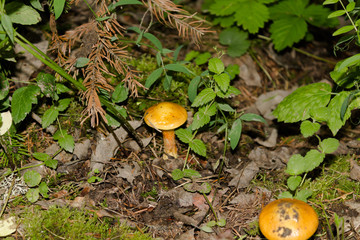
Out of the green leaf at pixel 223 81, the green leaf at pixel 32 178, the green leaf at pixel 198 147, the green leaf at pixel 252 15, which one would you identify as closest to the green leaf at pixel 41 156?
the green leaf at pixel 32 178

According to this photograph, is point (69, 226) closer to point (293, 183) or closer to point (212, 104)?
point (212, 104)

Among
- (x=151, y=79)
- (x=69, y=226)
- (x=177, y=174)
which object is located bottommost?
(x=69, y=226)

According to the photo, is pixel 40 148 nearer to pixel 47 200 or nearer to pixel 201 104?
pixel 47 200

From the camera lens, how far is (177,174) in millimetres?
3254

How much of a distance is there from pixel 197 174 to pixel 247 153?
718 millimetres

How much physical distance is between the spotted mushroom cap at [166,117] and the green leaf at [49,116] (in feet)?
2.92

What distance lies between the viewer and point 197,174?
10.8 feet

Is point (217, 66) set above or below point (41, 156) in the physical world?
above

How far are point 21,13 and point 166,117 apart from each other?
1.59 metres

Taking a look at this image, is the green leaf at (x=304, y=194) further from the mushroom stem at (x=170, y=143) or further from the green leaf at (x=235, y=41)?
the green leaf at (x=235, y=41)

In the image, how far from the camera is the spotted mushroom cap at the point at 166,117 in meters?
3.13

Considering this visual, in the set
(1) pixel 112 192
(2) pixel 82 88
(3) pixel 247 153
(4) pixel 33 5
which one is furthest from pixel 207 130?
(4) pixel 33 5

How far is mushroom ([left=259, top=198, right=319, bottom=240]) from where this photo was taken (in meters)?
2.49

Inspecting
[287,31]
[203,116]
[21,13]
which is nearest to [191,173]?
[203,116]
